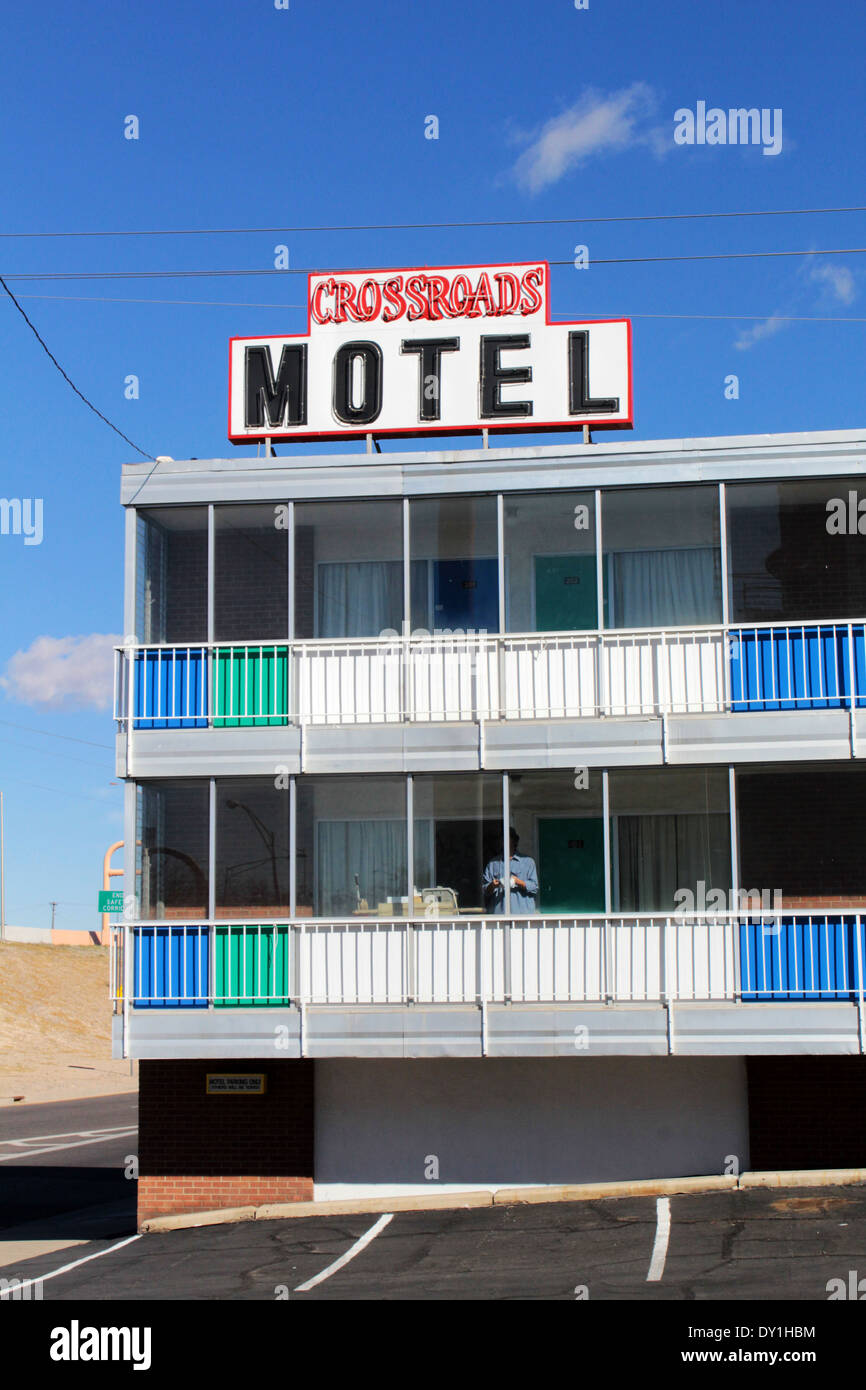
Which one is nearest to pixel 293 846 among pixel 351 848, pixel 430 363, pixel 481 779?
pixel 351 848

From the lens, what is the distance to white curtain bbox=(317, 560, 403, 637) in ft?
58.0

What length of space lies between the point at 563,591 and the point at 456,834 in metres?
3.13

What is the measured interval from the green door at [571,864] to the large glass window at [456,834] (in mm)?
740

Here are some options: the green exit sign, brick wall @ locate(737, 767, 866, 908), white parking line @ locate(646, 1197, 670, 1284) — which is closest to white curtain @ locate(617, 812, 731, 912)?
brick wall @ locate(737, 767, 866, 908)

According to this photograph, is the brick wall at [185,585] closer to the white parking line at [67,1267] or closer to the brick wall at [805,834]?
the brick wall at [805,834]

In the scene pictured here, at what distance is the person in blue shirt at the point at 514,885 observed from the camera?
16422 millimetres

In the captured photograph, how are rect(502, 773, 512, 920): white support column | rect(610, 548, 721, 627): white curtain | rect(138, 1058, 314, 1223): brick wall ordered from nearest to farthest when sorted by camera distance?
rect(502, 773, 512, 920): white support column, rect(138, 1058, 314, 1223): brick wall, rect(610, 548, 721, 627): white curtain

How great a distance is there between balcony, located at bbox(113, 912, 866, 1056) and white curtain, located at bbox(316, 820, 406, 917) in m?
0.95

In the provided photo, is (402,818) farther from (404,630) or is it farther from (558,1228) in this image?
(558,1228)

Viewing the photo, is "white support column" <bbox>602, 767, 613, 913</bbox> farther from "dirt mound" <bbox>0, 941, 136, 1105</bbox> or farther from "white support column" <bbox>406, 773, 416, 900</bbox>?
"dirt mound" <bbox>0, 941, 136, 1105</bbox>

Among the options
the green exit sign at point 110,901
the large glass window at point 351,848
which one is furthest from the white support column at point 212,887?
the green exit sign at point 110,901

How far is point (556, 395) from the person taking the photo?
58.1ft
